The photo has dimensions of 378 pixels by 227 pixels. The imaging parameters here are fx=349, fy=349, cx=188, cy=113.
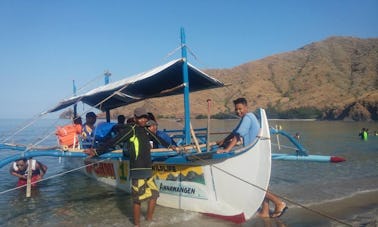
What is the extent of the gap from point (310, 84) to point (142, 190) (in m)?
92.3

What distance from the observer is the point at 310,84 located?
9212 cm

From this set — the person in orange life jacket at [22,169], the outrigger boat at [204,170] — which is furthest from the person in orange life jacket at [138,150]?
the person in orange life jacket at [22,169]

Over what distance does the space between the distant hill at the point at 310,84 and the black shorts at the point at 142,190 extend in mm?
51532

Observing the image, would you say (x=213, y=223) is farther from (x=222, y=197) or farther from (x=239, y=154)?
(x=239, y=154)

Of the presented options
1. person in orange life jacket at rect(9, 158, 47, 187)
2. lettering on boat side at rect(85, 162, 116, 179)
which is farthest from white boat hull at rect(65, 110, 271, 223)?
person in orange life jacket at rect(9, 158, 47, 187)

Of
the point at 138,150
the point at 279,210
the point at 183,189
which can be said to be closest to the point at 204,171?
the point at 183,189

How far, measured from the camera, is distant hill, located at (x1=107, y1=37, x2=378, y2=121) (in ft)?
214

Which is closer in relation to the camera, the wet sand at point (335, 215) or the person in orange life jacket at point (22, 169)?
the wet sand at point (335, 215)

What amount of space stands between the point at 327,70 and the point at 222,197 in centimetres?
10002

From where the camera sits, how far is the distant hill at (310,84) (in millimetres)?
65375

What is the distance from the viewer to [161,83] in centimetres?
984

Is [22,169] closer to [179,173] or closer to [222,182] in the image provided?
[179,173]

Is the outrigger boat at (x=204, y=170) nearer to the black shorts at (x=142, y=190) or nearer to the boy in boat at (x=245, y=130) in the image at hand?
the boy in boat at (x=245, y=130)

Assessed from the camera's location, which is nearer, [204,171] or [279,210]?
[204,171]
